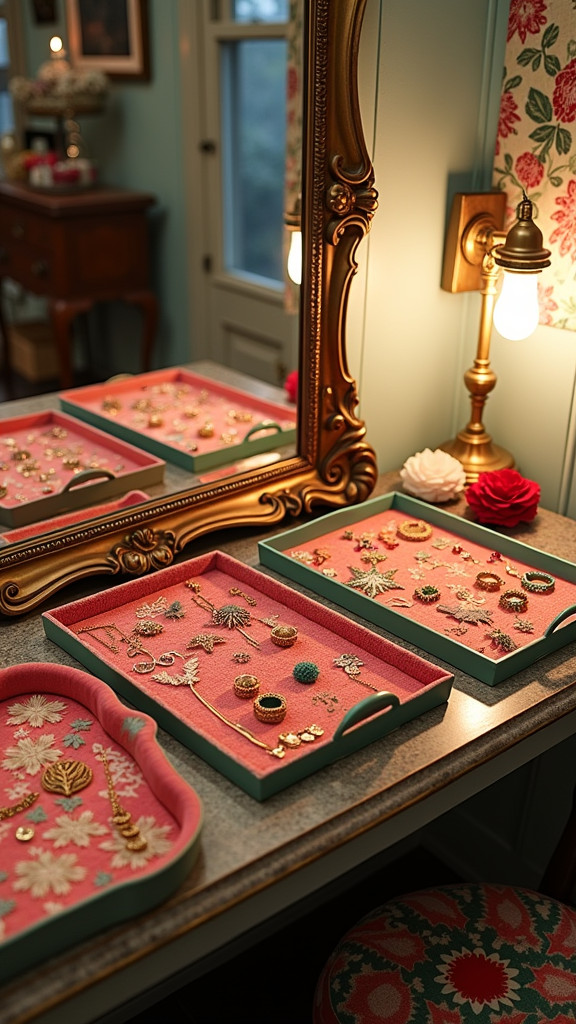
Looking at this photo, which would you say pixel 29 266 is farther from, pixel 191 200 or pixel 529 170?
pixel 529 170

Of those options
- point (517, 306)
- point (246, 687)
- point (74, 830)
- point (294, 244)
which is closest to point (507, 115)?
point (517, 306)

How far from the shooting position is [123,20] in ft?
3.80

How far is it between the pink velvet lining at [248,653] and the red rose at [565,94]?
85 cm

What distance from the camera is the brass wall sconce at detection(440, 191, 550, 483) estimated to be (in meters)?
1.38

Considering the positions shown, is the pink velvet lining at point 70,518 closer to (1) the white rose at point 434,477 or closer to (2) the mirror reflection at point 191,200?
(2) the mirror reflection at point 191,200

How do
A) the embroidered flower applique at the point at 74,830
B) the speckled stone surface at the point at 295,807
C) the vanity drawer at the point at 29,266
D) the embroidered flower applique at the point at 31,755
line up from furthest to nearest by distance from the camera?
the vanity drawer at the point at 29,266
the embroidered flower applique at the point at 31,755
the embroidered flower applique at the point at 74,830
the speckled stone surface at the point at 295,807

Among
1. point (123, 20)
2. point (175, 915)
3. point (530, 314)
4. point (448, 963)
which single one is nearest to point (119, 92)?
point (123, 20)

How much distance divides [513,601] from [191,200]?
71 cm

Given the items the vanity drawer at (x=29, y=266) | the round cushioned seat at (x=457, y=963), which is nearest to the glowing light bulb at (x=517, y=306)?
the vanity drawer at (x=29, y=266)

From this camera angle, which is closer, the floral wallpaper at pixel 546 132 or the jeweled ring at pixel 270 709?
the jeweled ring at pixel 270 709

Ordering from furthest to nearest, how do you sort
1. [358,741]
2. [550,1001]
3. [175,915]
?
1. [550,1001]
2. [358,741]
3. [175,915]

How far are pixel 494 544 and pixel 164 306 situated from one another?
61 cm

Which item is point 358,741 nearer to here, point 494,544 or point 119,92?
point 494,544

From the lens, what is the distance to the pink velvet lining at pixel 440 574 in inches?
48.6
